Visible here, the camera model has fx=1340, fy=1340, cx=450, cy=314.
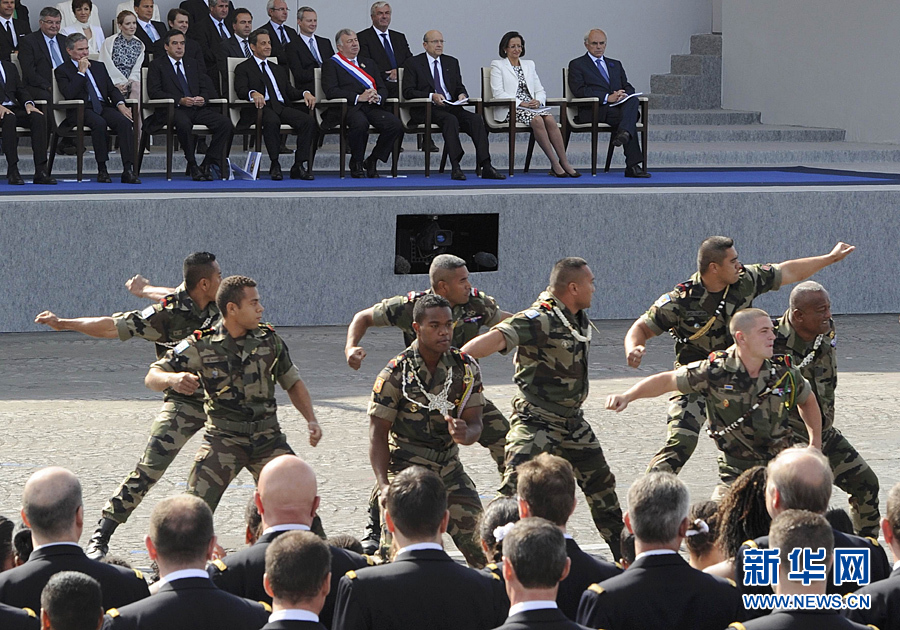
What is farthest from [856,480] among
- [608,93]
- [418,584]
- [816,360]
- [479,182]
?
[608,93]

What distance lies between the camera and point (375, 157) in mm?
14109

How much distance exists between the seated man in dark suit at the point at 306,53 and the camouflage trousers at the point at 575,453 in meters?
8.56

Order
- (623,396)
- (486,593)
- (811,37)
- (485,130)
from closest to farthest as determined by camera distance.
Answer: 1. (486,593)
2. (623,396)
3. (485,130)
4. (811,37)

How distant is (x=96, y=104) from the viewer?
13.4m

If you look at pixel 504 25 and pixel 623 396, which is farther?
pixel 504 25

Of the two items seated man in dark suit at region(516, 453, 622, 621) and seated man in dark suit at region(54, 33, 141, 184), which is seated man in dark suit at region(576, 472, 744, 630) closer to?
seated man in dark suit at region(516, 453, 622, 621)

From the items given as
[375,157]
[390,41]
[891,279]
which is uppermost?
[390,41]

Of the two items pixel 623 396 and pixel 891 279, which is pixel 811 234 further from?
pixel 623 396

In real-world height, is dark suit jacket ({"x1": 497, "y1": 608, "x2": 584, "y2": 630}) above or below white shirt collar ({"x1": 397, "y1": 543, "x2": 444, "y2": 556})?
below

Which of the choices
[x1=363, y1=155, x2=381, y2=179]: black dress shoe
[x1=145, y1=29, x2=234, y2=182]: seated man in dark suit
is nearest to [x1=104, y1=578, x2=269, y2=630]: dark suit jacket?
[x1=145, y1=29, x2=234, y2=182]: seated man in dark suit

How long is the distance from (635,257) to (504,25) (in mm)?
6999

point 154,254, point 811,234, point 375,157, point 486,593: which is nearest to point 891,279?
point 811,234

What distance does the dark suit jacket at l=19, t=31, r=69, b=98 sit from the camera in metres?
13.4

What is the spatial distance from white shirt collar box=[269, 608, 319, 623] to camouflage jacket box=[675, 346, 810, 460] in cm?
295
